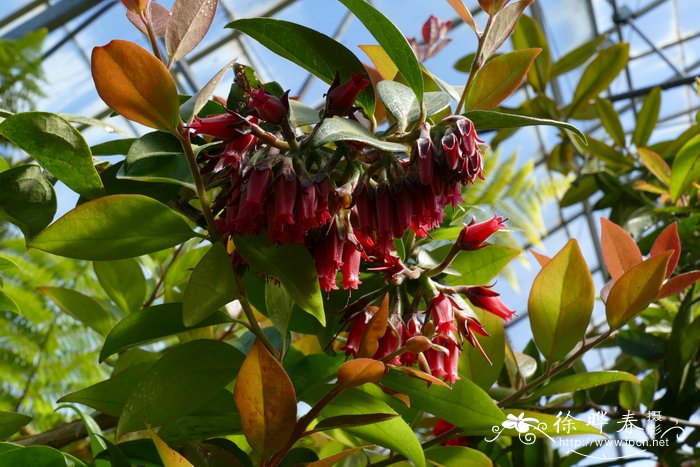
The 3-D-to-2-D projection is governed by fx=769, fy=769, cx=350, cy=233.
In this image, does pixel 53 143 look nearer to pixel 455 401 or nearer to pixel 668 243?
pixel 455 401

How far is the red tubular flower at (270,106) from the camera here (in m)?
0.39

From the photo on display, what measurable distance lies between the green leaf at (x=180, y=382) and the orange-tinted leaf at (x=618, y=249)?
264 millimetres

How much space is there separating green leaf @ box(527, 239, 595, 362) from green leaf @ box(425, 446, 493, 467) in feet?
0.27

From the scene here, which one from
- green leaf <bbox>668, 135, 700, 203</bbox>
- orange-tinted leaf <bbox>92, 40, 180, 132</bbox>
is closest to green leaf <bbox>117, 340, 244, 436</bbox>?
orange-tinted leaf <bbox>92, 40, 180, 132</bbox>

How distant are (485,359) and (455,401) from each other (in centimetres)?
10

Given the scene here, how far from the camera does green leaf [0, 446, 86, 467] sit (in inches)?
13.7

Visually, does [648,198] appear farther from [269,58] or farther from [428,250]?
[269,58]

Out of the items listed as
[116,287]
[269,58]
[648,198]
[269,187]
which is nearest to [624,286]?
[269,187]

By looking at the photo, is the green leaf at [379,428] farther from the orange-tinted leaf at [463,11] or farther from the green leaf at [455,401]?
the orange-tinted leaf at [463,11]

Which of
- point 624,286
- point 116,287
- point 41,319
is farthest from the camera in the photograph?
point 41,319

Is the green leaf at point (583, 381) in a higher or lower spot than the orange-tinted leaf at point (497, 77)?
lower

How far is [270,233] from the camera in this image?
393 mm

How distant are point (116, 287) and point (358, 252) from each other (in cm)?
31

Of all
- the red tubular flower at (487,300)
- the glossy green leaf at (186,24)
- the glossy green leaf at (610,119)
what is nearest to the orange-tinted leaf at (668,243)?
the red tubular flower at (487,300)
